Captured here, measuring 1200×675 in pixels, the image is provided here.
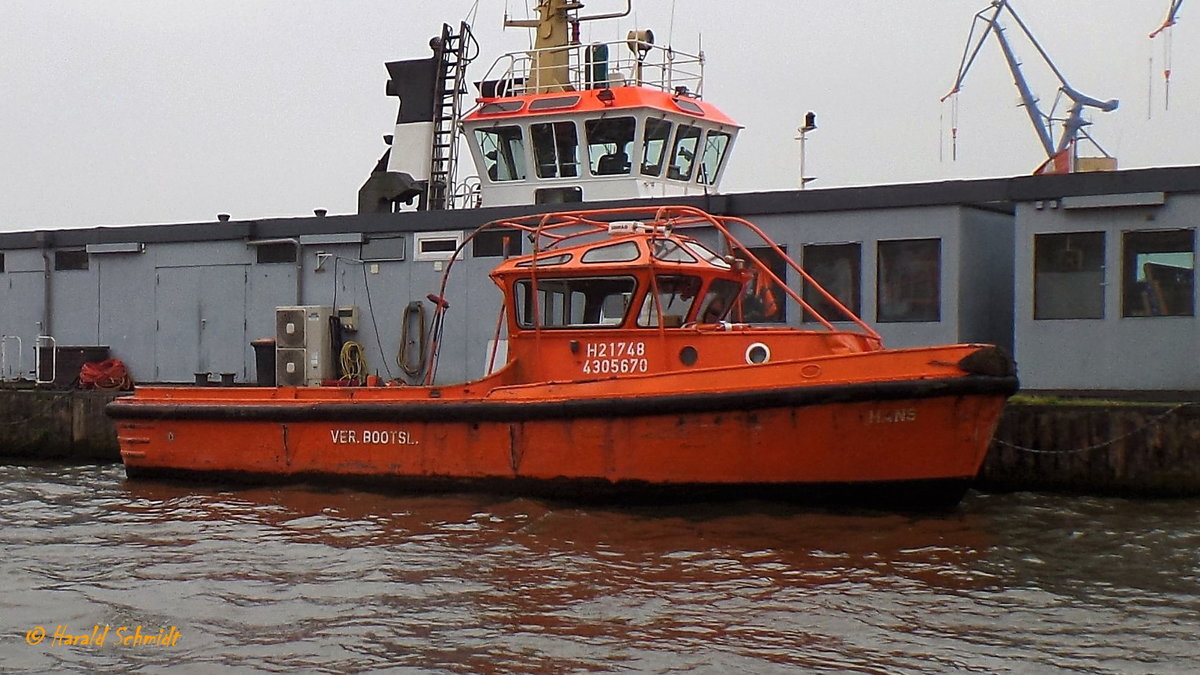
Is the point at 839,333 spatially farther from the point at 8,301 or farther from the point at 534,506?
the point at 8,301

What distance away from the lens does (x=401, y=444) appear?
1026 centimetres

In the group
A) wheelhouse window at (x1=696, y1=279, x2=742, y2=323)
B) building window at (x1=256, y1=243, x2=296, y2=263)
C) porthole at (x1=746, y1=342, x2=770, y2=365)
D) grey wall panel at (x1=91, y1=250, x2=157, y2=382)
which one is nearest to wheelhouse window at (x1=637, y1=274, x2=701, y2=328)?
wheelhouse window at (x1=696, y1=279, x2=742, y2=323)

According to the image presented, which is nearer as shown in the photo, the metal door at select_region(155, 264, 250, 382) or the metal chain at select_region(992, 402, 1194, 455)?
the metal chain at select_region(992, 402, 1194, 455)

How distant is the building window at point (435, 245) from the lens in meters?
14.0

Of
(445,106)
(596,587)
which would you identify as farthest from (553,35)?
(596,587)

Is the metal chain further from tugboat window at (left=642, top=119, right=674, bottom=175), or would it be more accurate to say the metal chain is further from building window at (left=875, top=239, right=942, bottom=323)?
tugboat window at (left=642, top=119, right=674, bottom=175)

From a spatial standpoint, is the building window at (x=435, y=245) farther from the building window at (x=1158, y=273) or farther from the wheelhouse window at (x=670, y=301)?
the building window at (x=1158, y=273)

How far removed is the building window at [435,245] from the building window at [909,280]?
462 cm

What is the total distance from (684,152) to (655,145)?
0.54m

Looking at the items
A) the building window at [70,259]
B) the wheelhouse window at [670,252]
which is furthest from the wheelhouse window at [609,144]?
the building window at [70,259]

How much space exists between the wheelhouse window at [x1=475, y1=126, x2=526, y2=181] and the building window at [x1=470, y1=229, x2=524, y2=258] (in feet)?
3.85

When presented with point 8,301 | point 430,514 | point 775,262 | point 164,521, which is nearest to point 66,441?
point 8,301

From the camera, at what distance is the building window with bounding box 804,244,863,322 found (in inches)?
486

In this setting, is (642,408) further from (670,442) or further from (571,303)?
(571,303)
